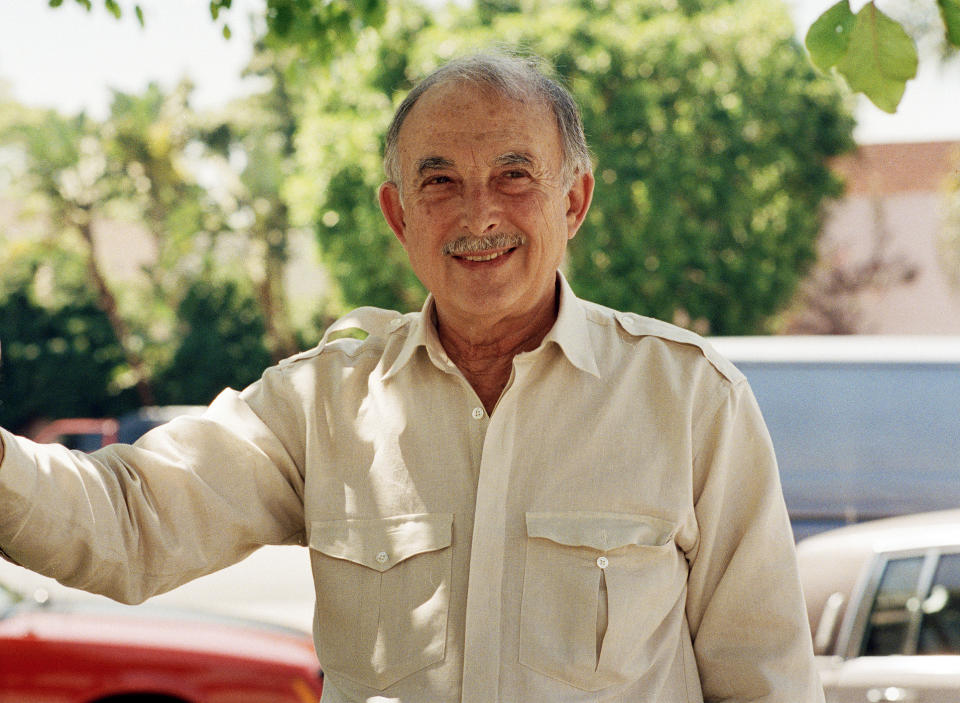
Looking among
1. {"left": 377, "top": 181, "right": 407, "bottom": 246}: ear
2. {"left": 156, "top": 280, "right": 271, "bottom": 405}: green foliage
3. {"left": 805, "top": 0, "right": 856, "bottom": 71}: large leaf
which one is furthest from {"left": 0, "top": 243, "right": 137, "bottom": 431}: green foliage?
{"left": 805, "top": 0, "right": 856, "bottom": 71}: large leaf

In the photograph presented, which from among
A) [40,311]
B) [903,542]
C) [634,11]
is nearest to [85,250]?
[40,311]

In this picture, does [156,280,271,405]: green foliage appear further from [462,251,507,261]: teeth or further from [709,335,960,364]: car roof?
[462,251,507,261]: teeth

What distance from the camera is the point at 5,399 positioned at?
22.8 metres

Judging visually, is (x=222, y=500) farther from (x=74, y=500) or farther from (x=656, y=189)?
(x=656, y=189)

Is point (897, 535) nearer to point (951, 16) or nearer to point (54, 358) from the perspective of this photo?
point (951, 16)

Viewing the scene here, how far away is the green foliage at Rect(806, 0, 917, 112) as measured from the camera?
1.77 meters

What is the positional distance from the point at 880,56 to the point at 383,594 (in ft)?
3.68

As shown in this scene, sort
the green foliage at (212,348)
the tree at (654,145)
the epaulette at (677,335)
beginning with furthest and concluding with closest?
the green foliage at (212,348), the tree at (654,145), the epaulette at (677,335)

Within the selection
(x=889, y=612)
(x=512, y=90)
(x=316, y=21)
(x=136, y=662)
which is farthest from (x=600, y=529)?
(x=136, y=662)

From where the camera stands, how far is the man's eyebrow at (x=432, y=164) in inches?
75.7

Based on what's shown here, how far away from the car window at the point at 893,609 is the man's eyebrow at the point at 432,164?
224cm

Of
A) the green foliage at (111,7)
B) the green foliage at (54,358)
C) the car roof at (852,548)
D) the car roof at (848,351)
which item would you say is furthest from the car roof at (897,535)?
the green foliage at (54,358)

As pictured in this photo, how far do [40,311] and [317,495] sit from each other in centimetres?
2316

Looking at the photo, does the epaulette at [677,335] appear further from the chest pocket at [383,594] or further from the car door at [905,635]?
the car door at [905,635]
